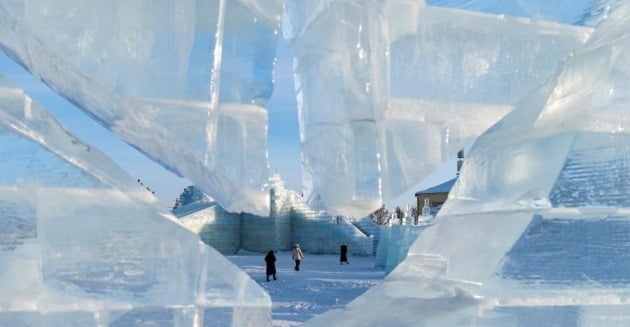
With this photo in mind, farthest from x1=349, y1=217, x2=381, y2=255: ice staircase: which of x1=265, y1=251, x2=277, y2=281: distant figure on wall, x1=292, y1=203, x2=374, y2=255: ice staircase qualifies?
x1=265, y1=251, x2=277, y2=281: distant figure on wall

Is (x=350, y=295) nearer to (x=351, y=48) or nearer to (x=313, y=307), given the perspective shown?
(x=313, y=307)

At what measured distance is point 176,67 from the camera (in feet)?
8.62

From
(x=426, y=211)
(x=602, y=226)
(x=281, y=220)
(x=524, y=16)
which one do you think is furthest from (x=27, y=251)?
(x=281, y=220)

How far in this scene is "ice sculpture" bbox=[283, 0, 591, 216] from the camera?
2.88 m

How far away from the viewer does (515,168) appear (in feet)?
9.04

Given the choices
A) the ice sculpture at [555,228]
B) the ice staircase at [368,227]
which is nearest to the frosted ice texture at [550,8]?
the ice sculpture at [555,228]

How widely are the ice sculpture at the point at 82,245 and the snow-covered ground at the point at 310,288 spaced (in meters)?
4.70

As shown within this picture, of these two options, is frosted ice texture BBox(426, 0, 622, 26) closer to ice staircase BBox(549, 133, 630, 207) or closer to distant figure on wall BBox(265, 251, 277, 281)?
ice staircase BBox(549, 133, 630, 207)

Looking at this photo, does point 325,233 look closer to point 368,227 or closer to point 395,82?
point 368,227

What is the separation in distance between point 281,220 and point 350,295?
14.9 metres

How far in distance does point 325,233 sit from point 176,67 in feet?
71.8

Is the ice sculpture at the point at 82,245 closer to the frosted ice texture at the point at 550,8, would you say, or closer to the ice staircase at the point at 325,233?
the frosted ice texture at the point at 550,8

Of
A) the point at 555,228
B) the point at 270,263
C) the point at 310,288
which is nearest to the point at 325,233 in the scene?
the point at 270,263

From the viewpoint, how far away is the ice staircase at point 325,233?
23.2 meters
